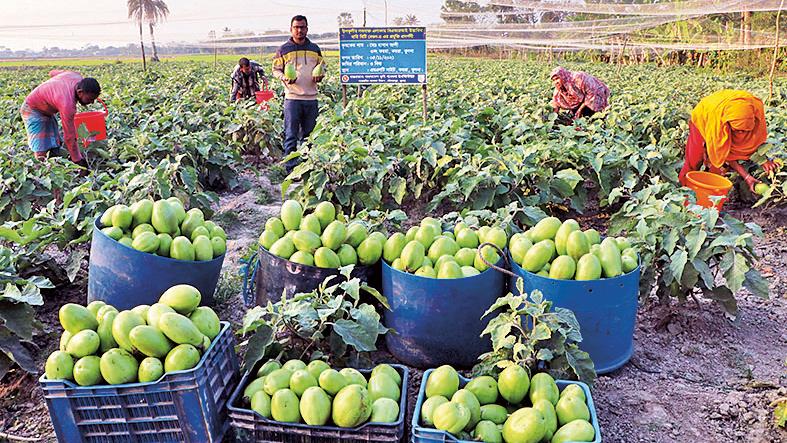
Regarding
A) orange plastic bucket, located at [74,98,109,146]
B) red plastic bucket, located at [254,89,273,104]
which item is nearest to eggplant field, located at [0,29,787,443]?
orange plastic bucket, located at [74,98,109,146]

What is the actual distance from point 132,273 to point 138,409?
1201 millimetres

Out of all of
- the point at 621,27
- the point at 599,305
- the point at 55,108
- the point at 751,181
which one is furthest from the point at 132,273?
the point at 621,27

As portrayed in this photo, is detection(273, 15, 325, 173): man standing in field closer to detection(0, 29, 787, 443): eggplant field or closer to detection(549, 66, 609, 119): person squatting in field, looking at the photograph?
detection(0, 29, 787, 443): eggplant field

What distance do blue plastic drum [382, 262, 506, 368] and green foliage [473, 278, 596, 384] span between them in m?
0.38

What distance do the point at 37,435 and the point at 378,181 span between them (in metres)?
3.08

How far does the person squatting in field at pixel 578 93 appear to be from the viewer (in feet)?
26.6

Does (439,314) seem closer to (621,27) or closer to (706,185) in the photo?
(706,185)

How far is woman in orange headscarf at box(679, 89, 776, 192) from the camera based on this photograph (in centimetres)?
519

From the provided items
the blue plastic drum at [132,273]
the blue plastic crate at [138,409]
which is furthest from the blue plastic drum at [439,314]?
the blue plastic drum at [132,273]

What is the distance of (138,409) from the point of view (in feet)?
7.29

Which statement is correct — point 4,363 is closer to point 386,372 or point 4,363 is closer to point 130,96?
point 386,372

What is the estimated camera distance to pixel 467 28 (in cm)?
2702

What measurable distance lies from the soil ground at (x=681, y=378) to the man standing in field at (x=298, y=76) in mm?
3412

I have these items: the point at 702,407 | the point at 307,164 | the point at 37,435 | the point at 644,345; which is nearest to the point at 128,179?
the point at 307,164
